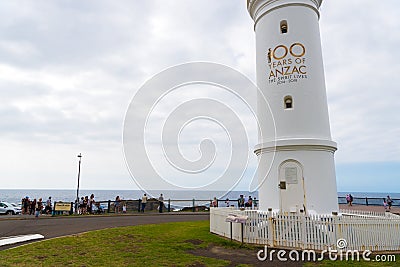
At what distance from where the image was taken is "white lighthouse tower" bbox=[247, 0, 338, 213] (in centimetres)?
1334

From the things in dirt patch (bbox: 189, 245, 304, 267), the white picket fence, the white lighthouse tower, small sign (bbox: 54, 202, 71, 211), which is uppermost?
the white lighthouse tower

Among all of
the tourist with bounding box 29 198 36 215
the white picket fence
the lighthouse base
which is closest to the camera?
the white picket fence

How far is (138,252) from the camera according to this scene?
9.70 metres

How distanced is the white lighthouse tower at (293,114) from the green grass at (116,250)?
385 centimetres

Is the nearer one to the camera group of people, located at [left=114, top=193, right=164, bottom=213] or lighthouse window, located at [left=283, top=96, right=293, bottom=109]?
lighthouse window, located at [left=283, top=96, right=293, bottom=109]

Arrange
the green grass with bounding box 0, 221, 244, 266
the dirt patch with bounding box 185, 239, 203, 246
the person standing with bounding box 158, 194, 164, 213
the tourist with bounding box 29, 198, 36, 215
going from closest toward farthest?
the green grass with bounding box 0, 221, 244, 266 < the dirt patch with bounding box 185, 239, 203, 246 < the tourist with bounding box 29, 198, 36, 215 < the person standing with bounding box 158, 194, 164, 213

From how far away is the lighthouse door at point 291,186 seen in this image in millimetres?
13219

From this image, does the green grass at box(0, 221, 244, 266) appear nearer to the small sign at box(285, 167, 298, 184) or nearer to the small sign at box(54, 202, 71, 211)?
the small sign at box(285, 167, 298, 184)

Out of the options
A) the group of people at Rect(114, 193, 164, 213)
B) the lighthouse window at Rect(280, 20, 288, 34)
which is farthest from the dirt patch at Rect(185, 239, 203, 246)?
the group of people at Rect(114, 193, 164, 213)

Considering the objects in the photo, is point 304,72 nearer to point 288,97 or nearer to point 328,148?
point 288,97

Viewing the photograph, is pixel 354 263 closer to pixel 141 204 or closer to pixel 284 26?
pixel 284 26

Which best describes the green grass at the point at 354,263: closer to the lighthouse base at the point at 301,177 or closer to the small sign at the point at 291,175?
the lighthouse base at the point at 301,177

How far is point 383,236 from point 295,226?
9.85 feet

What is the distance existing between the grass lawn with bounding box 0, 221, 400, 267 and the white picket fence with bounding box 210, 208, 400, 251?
77 cm
